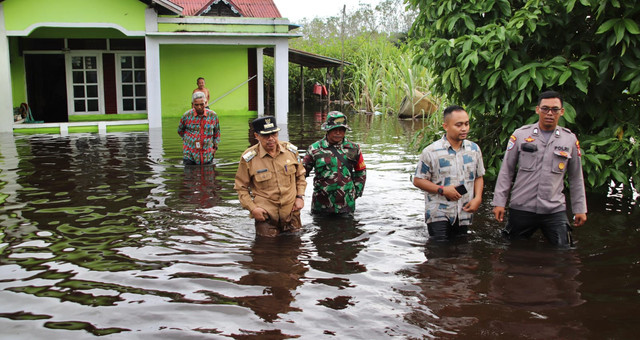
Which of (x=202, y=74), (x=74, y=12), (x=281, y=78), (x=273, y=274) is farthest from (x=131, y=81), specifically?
(x=273, y=274)

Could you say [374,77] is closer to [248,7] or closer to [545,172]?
[248,7]

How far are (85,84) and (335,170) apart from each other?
16.2m

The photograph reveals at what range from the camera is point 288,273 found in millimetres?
5504

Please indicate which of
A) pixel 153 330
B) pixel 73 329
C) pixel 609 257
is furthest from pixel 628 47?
pixel 73 329

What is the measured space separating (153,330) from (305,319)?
1084 millimetres

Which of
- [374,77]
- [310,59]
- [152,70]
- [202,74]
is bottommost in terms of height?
[152,70]

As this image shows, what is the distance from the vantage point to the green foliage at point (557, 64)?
733 centimetres

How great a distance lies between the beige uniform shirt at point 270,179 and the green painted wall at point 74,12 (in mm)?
13351

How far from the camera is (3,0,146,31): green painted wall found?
16.9 m

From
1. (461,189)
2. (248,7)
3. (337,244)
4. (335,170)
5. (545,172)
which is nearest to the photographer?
(545,172)

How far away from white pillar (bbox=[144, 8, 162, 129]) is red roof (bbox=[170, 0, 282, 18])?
5780 mm

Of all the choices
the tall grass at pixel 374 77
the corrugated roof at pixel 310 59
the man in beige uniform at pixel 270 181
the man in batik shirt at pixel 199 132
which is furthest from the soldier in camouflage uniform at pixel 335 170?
the corrugated roof at pixel 310 59

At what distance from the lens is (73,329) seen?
4277 millimetres

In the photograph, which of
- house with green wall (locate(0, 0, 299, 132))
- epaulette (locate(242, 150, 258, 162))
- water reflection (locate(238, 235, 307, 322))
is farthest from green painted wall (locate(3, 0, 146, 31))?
water reflection (locate(238, 235, 307, 322))
